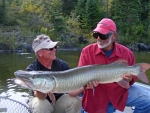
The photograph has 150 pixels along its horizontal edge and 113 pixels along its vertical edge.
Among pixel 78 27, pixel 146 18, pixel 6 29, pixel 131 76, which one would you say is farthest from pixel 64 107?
pixel 146 18

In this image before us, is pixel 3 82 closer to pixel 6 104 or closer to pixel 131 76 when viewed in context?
pixel 6 104

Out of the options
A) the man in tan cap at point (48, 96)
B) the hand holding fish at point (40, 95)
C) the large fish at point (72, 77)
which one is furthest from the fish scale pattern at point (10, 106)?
the large fish at point (72, 77)

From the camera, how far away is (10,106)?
549 centimetres

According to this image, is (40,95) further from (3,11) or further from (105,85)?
(3,11)

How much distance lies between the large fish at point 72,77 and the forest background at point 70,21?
99.6ft

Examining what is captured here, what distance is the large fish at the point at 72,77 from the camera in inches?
150

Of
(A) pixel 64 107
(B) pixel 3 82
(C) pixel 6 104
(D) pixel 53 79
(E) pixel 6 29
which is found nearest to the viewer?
(D) pixel 53 79

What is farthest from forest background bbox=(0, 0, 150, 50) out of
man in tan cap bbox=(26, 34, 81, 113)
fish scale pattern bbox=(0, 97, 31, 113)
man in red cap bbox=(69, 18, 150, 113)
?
man in tan cap bbox=(26, 34, 81, 113)

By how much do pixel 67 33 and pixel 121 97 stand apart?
36173mm

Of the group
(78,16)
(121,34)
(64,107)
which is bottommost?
(121,34)

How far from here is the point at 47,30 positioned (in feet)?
131

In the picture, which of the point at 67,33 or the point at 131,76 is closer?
the point at 131,76

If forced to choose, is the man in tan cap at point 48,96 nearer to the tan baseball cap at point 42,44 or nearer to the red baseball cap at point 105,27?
the tan baseball cap at point 42,44

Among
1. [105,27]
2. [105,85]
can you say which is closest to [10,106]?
[105,85]
